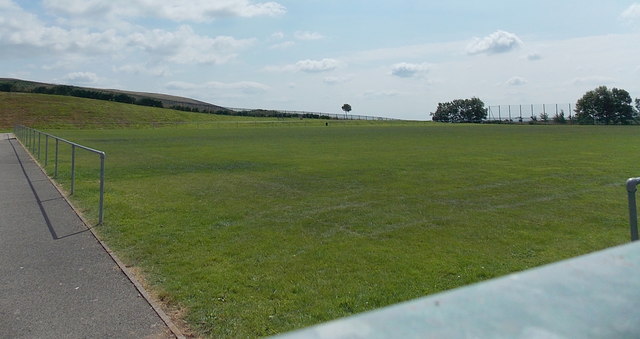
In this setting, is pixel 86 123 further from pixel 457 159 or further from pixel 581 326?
pixel 581 326

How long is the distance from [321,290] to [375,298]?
0.56 meters

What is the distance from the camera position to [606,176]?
1319 centimetres

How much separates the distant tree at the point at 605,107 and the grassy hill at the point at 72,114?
69.5 meters

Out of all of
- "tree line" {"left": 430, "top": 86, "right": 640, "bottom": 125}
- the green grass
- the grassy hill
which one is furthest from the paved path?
"tree line" {"left": 430, "top": 86, "right": 640, "bottom": 125}

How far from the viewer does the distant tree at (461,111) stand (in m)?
120

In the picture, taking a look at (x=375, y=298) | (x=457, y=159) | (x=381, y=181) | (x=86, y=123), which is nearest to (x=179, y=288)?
(x=375, y=298)

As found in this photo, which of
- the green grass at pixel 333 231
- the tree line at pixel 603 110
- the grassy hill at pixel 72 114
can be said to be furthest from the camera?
the tree line at pixel 603 110

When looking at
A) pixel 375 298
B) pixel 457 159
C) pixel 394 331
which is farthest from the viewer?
pixel 457 159

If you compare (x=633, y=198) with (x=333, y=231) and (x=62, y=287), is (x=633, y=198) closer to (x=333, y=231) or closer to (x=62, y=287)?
(x=333, y=231)

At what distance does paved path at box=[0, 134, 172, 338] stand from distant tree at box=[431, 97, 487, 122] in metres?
118

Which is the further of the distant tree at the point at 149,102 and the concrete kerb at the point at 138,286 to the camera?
the distant tree at the point at 149,102

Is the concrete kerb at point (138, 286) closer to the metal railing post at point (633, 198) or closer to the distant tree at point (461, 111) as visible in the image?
the metal railing post at point (633, 198)

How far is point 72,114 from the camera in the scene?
80500 millimetres

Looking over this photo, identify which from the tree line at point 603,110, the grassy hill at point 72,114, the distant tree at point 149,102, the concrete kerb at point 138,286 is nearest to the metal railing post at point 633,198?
the concrete kerb at point 138,286
